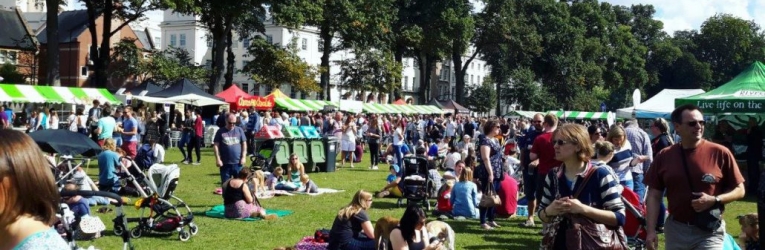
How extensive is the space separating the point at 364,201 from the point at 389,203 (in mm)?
5620

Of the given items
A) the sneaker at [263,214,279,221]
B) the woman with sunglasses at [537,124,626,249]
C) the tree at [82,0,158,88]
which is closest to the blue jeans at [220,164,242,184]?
the sneaker at [263,214,279,221]

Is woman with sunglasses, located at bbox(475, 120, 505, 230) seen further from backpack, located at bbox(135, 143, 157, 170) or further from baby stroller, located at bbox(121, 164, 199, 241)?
backpack, located at bbox(135, 143, 157, 170)

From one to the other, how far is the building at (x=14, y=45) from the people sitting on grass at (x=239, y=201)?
175ft

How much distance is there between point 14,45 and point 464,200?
61.5 m

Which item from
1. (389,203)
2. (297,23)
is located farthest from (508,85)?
(389,203)

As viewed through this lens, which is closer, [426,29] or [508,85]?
[426,29]

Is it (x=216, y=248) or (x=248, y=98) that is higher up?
(x=248, y=98)

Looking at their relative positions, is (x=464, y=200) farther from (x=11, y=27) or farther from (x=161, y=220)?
(x=11, y=27)

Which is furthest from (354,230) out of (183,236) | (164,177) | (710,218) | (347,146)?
(347,146)

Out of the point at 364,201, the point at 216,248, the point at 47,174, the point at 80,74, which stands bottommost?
the point at 216,248

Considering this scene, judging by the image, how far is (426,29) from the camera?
5388cm

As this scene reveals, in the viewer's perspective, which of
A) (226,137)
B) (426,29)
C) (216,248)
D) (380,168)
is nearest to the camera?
(216,248)

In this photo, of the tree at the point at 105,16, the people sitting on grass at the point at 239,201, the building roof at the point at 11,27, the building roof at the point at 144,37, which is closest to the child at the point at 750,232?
the people sitting on grass at the point at 239,201

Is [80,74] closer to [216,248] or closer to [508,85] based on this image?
[508,85]
